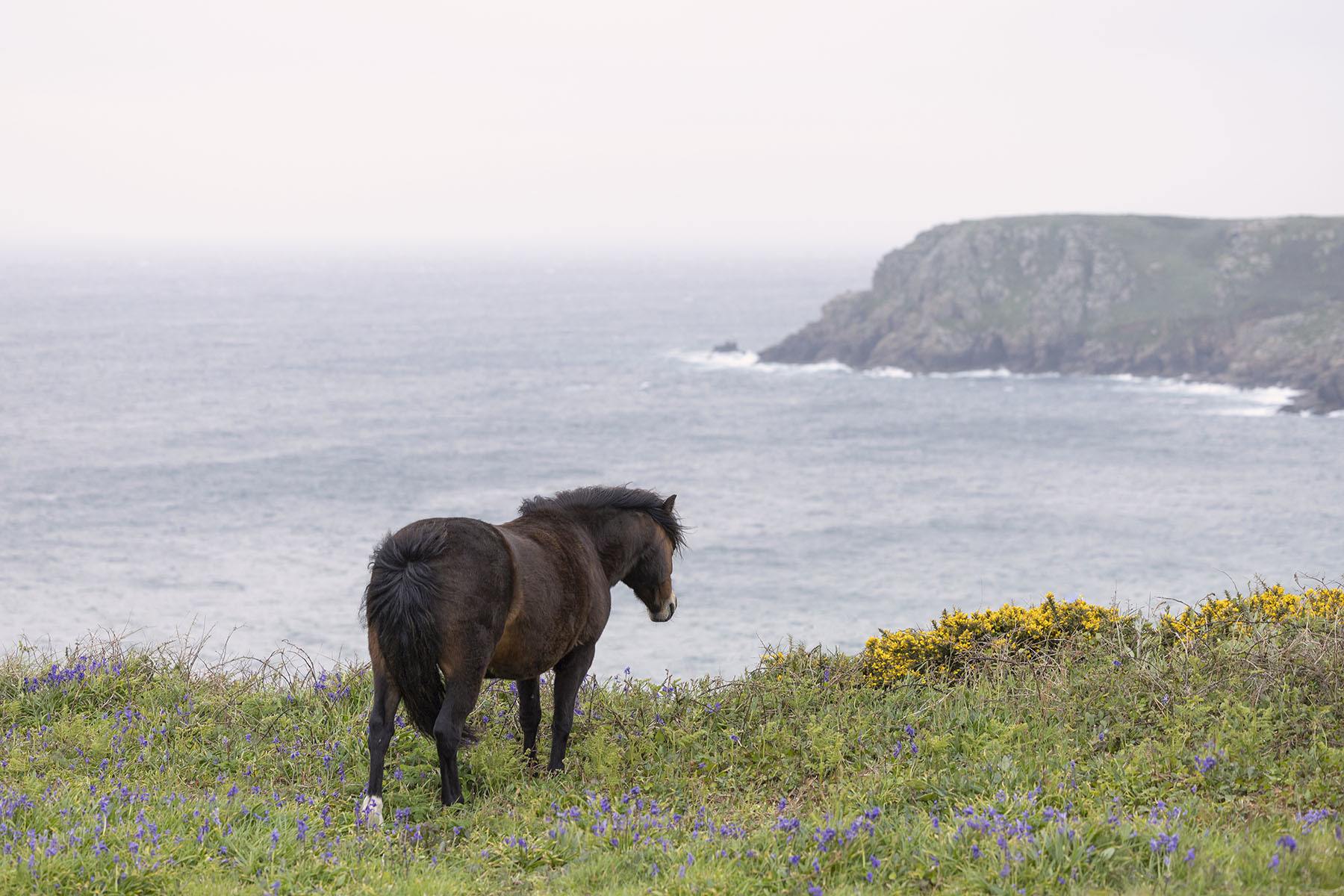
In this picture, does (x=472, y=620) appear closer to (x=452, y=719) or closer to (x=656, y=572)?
(x=452, y=719)

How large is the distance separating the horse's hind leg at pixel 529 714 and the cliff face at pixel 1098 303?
119670 millimetres

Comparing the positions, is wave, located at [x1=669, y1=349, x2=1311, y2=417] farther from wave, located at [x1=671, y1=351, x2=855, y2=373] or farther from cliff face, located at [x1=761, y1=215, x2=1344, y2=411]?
cliff face, located at [x1=761, y1=215, x2=1344, y2=411]

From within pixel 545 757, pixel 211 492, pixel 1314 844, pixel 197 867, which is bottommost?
pixel 211 492

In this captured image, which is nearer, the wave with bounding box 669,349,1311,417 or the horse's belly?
the horse's belly

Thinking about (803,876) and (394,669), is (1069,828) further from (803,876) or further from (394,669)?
(394,669)

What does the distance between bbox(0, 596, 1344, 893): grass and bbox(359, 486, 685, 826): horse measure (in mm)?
446

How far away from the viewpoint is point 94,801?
680cm

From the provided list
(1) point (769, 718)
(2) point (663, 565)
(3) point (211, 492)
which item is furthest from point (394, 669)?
(3) point (211, 492)

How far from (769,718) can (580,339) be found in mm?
152373

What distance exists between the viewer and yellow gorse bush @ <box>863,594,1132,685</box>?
1016cm

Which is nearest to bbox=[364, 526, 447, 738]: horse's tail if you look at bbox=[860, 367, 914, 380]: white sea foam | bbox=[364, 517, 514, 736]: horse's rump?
bbox=[364, 517, 514, 736]: horse's rump

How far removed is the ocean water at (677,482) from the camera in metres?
55.6

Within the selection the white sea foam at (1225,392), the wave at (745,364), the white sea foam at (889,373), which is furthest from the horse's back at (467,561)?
the wave at (745,364)

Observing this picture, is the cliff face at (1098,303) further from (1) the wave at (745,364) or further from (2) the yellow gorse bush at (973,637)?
(2) the yellow gorse bush at (973,637)
